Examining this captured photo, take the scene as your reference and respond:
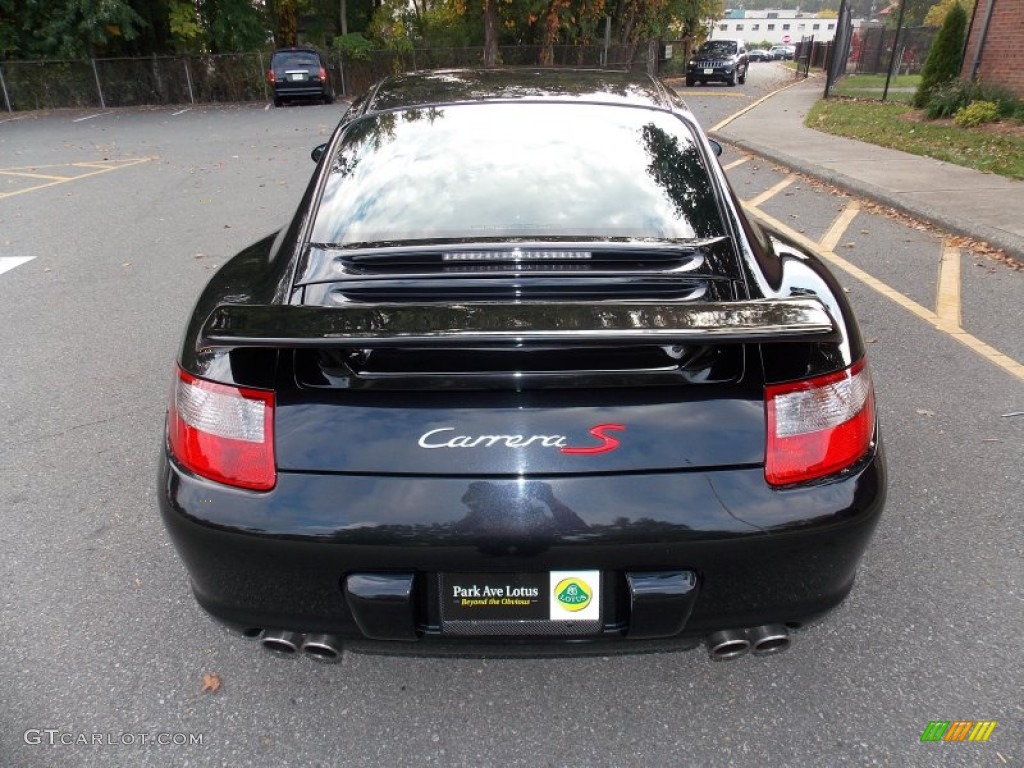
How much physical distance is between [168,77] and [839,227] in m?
25.9

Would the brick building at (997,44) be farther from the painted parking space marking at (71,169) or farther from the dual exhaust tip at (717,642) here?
the painted parking space marking at (71,169)

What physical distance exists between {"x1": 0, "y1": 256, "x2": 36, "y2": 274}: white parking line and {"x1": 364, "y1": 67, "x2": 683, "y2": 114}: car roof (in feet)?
16.3

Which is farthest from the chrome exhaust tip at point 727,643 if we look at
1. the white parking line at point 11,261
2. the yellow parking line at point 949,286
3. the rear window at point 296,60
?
the rear window at point 296,60

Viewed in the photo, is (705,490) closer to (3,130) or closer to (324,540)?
(324,540)

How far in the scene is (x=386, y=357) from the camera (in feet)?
5.71

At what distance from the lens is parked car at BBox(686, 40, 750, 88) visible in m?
29.5

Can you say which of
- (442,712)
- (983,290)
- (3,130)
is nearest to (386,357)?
(442,712)

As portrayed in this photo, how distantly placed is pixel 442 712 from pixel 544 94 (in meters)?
2.28

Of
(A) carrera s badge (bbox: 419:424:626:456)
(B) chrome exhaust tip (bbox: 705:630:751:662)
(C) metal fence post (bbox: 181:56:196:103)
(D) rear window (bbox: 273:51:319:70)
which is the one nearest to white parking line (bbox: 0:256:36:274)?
(A) carrera s badge (bbox: 419:424:626:456)

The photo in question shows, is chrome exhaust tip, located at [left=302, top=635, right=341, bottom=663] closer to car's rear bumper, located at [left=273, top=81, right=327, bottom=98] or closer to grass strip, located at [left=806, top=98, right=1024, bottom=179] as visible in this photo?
grass strip, located at [left=806, top=98, right=1024, bottom=179]

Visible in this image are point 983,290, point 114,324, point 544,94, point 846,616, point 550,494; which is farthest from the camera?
point 983,290

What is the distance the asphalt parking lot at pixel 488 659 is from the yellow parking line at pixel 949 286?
198 mm

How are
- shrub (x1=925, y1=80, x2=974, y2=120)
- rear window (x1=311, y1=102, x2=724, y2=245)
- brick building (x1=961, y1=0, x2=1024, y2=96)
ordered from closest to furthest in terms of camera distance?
rear window (x1=311, y1=102, x2=724, y2=245) → brick building (x1=961, y1=0, x2=1024, y2=96) → shrub (x1=925, y1=80, x2=974, y2=120)

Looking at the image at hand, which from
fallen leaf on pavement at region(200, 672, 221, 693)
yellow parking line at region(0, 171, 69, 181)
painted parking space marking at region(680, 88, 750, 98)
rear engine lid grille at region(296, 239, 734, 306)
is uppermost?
rear engine lid grille at region(296, 239, 734, 306)
